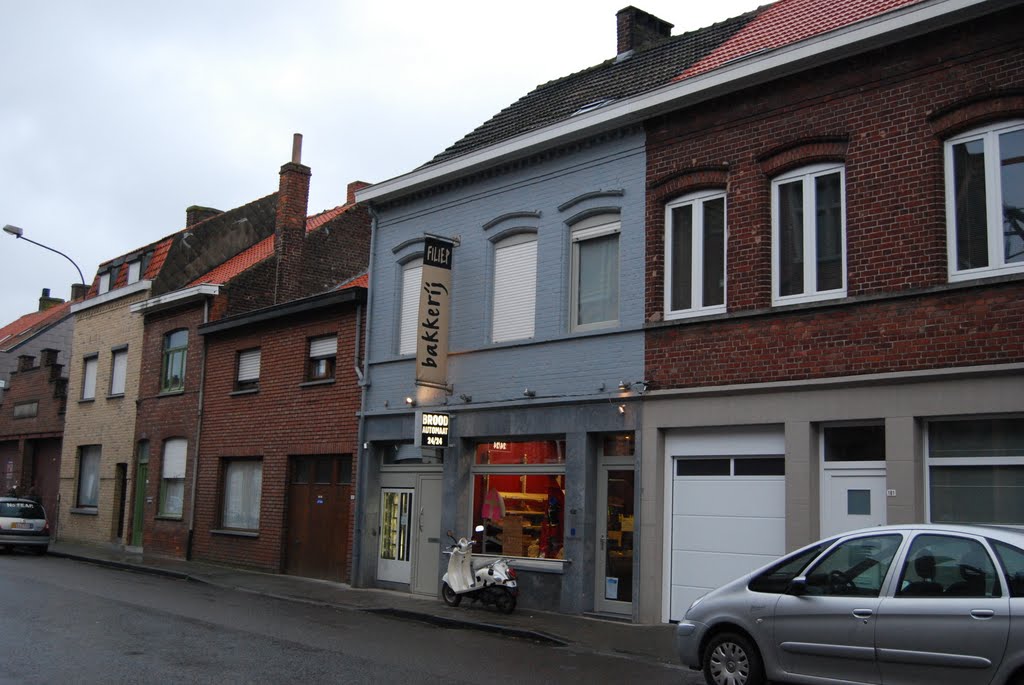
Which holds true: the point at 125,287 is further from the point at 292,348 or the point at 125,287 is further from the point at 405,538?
the point at 405,538

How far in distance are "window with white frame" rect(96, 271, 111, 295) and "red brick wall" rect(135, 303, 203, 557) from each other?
14.5ft

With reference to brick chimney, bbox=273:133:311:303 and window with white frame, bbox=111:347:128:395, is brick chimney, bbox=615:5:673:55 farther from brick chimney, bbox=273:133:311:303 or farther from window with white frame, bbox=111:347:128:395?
window with white frame, bbox=111:347:128:395

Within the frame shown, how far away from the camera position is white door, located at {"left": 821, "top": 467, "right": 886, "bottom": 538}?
11898 millimetres

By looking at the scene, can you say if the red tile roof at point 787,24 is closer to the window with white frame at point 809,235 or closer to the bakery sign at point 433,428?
the window with white frame at point 809,235

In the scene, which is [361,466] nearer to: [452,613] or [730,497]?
[452,613]

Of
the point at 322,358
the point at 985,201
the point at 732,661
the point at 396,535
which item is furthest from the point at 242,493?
the point at 985,201

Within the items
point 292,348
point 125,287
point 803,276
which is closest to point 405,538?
point 292,348

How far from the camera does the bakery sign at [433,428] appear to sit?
1677 centimetres

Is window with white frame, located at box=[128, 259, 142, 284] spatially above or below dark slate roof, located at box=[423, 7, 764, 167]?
below

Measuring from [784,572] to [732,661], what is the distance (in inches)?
36.0

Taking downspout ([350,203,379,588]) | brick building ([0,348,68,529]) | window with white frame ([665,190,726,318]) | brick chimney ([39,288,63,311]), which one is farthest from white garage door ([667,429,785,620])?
brick chimney ([39,288,63,311])

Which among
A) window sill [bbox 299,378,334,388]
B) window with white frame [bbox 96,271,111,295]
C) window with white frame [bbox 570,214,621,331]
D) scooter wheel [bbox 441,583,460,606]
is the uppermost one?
window with white frame [bbox 96,271,111,295]

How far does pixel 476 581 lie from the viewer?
15.3 metres

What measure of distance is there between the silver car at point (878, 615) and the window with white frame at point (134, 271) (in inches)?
940
